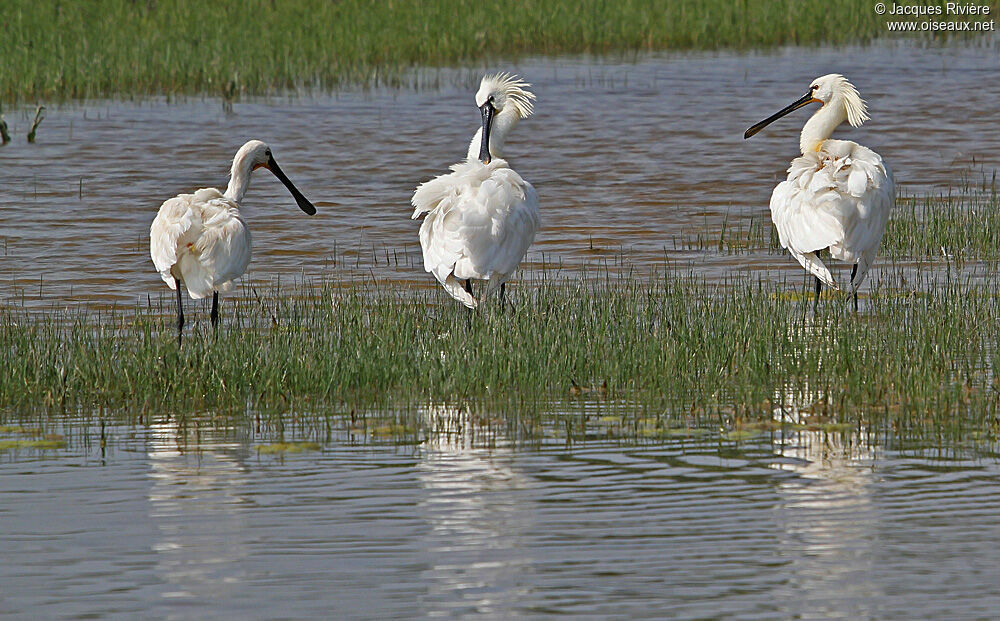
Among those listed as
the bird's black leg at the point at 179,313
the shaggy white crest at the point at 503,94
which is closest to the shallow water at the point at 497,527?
the bird's black leg at the point at 179,313

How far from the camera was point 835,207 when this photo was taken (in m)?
10.6

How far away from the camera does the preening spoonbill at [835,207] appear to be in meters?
10.7

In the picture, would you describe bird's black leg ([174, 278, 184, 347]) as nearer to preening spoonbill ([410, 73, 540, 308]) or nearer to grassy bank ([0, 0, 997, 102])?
preening spoonbill ([410, 73, 540, 308])

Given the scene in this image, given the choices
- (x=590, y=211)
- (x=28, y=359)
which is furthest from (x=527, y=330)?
(x=590, y=211)

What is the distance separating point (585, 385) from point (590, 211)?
833cm

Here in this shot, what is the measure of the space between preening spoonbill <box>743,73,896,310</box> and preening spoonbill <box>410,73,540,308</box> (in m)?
1.77

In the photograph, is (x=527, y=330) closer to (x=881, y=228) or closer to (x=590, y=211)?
(x=881, y=228)

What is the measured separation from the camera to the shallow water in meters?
5.12

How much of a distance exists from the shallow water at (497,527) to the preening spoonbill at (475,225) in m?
2.59

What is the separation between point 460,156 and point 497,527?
576 inches

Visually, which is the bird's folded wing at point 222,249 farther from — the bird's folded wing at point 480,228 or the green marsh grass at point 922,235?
the green marsh grass at point 922,235

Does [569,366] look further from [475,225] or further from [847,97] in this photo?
[847,97]

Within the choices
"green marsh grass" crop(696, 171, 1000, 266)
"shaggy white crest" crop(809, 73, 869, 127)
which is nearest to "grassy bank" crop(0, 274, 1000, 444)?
"shaggy white crest" crop(809, 73, 869, 127)

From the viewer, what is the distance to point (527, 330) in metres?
9.06
